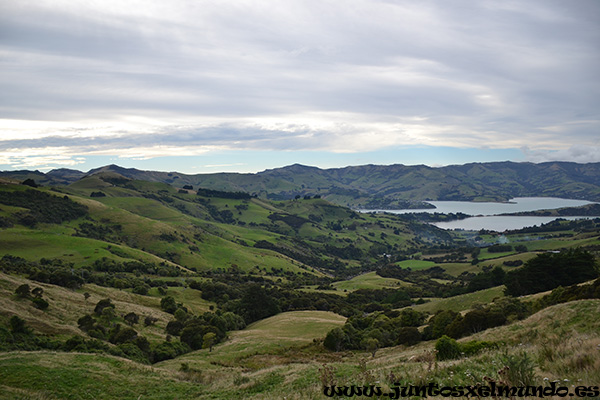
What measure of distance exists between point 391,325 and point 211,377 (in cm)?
3104

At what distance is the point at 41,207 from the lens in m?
168

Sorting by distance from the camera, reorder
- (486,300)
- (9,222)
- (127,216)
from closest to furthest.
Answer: (486,300), (9,222), (127,216)

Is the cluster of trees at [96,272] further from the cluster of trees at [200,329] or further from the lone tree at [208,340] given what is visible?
the lone tree at [208,340]

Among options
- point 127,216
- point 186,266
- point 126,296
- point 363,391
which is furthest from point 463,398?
point 127,216

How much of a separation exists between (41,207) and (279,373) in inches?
7646

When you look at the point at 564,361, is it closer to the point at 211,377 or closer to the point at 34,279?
the point at 211,377

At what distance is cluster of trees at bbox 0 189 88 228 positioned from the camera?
488 ft

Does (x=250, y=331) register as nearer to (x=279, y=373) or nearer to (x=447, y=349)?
(x=279, y=373)

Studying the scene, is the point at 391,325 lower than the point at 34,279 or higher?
lower

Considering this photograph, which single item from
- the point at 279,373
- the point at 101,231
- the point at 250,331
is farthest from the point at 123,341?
the point at 101,231

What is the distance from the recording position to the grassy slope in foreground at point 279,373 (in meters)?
12.5

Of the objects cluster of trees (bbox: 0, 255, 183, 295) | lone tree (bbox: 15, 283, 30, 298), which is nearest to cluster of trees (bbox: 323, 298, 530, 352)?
lone tree (bbox: 15, 283, 30, 298)

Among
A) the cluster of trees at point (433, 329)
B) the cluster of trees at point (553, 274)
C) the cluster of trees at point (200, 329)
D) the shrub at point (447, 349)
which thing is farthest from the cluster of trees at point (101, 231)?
the shrub at point (447, 349)

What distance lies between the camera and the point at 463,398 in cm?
909
